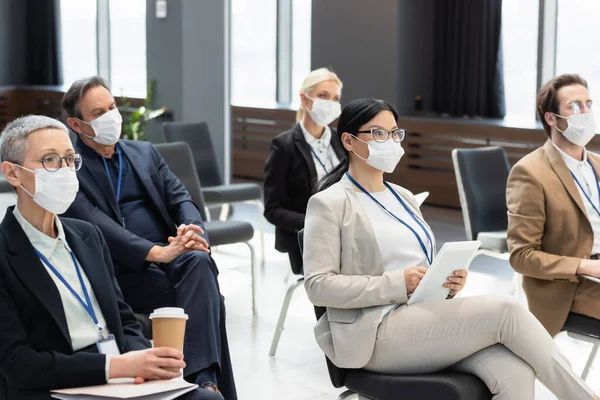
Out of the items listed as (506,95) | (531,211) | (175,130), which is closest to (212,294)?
(531,211)

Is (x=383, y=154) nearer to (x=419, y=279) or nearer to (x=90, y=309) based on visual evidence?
(x=419, y=279)

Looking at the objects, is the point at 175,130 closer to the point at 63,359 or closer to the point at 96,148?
the point at 96,148

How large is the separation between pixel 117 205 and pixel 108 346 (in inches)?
54.0

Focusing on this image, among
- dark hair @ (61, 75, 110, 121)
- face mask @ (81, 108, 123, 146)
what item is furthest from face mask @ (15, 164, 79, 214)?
dark hair @ (61, 75, 110, 121)

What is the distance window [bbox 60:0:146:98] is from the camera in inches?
516

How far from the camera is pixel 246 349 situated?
14.5 feet

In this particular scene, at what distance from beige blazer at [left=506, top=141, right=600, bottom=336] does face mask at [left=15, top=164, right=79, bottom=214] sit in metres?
1.72

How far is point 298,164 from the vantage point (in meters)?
4.47

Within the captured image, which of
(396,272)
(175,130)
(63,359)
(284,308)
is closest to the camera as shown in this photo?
(63,359)

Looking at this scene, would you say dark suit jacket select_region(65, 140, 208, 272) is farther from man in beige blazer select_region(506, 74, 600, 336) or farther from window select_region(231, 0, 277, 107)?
window select_region(231, 0, 277, 107)

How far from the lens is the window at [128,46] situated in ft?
42.7

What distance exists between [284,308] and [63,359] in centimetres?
215

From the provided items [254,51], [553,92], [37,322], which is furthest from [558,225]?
[254,51]

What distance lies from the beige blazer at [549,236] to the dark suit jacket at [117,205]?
1.28m
